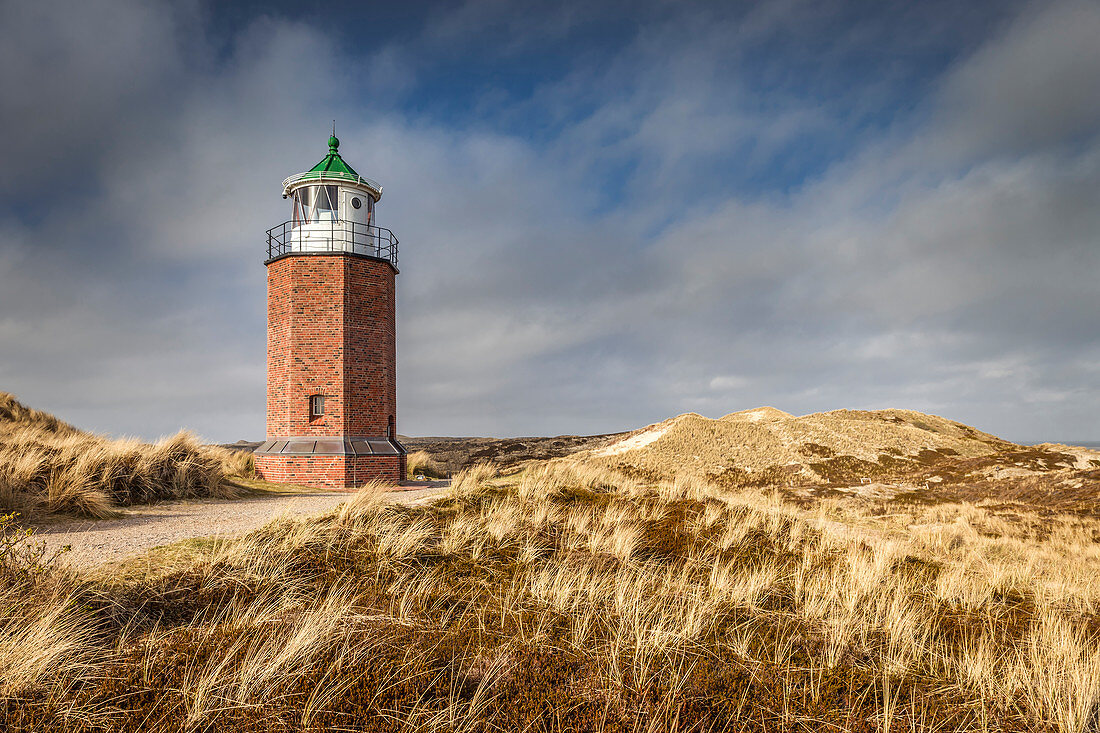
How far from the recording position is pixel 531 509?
30.3 feet

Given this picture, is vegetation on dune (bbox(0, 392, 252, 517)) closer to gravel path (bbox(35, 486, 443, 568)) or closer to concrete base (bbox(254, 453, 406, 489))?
gravel path (bbox(35, 486, 443, 568))

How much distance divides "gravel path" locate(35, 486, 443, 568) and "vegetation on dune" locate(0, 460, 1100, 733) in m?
1.15

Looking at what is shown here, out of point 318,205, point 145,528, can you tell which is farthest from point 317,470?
point 145,528

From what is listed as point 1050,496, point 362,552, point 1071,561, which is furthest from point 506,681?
point 1050,496

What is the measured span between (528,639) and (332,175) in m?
17.9

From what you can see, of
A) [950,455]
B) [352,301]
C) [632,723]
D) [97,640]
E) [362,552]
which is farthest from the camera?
[950,455]

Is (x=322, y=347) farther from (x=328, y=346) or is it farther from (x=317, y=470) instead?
(x=317, y=470)

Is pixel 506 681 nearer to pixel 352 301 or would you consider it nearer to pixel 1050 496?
pixel 352 301

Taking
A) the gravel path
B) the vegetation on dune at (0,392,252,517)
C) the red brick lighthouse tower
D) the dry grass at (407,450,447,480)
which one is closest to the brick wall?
the red brick lighthouse tower

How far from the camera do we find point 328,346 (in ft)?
58.6

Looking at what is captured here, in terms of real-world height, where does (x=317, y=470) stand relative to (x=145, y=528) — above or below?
above

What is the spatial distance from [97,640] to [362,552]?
269 centimetres

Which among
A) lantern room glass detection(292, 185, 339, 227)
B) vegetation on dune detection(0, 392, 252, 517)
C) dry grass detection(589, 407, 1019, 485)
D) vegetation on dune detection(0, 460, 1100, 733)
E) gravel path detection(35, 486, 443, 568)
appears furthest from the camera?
dry grass detection(589, 407, 1019, 485)

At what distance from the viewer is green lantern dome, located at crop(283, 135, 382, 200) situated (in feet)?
61.0
